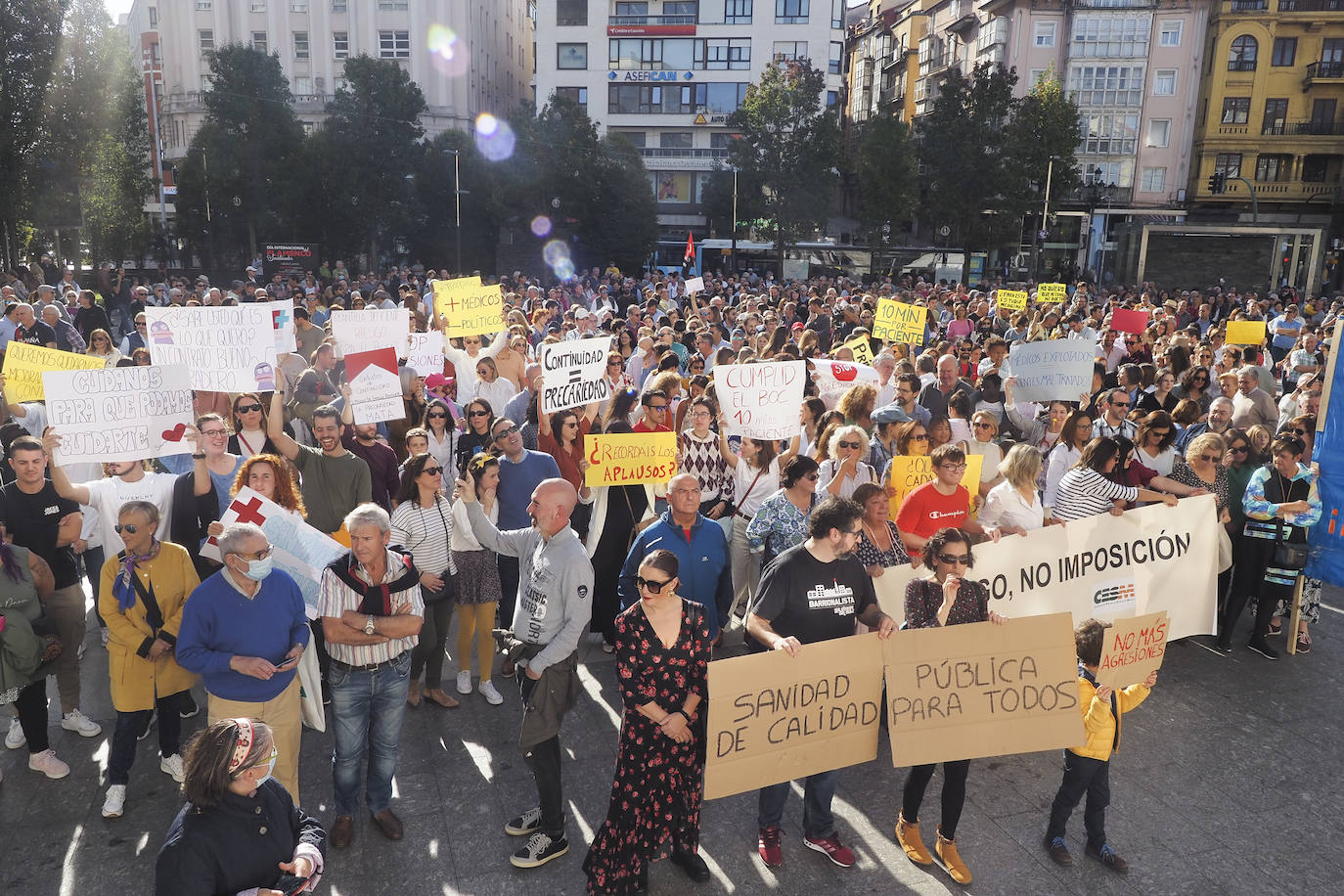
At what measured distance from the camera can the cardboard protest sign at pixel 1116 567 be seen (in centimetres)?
616

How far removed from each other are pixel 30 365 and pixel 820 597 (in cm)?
694

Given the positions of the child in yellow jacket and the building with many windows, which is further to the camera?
the building with many windows

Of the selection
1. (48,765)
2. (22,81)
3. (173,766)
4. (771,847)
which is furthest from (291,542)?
(22,81)

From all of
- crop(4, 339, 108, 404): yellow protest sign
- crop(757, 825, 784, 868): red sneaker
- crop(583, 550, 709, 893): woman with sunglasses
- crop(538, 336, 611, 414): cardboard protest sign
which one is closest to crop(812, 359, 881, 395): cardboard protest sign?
crop(538, 336, 611, 414): cardboard protest sign

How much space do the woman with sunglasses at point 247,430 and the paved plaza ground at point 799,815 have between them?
1.79 meters

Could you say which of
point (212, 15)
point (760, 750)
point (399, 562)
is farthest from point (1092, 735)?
point (212, 15)

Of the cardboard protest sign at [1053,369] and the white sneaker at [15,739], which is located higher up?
the cardboard protest sign at [1053,369]

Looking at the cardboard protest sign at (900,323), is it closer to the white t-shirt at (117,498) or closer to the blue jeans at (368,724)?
the white t-shirt at (117,498)

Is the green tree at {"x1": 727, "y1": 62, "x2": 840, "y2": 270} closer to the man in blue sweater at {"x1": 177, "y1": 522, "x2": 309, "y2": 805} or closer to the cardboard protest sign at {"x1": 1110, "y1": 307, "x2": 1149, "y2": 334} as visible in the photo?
the cardboard protest sign at {"x1": 1110, "y1": 307, "x2": 1149, "y2": 334}

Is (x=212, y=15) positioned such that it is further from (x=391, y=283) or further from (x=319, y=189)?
(x=391, y=283)

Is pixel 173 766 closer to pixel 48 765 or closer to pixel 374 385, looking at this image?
pixel 48 765

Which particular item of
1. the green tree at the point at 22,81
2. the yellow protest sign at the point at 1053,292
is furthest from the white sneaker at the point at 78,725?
the green tree at the point at 22,81

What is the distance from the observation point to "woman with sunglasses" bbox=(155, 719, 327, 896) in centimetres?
302

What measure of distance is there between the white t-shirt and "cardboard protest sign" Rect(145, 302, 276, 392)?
1.65m
